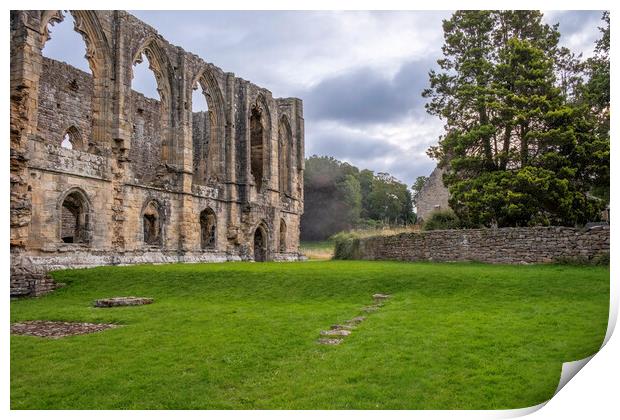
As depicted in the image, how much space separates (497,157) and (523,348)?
12.8 metres

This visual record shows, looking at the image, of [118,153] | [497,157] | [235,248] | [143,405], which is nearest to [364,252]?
[235,248]

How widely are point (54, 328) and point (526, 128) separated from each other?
53.1ft

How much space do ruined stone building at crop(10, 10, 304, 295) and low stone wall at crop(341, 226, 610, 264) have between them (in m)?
8.91

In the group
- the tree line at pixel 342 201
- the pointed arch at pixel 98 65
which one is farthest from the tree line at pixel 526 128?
the tree line at pixel 342 201

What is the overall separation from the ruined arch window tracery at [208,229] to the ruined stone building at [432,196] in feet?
39.8

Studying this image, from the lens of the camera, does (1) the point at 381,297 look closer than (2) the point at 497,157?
Yes

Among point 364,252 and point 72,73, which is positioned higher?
point 72,73

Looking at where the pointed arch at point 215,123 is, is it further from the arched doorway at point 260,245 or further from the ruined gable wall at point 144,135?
the ruined gable wall at point 144,135

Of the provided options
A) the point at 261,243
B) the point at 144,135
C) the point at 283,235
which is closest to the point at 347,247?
the point at 261,243

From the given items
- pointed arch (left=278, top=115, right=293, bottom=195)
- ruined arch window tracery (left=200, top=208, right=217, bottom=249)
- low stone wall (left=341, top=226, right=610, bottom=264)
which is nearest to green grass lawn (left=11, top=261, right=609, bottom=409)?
low stone wall (left=341, top=226, right=610, bottom=264)

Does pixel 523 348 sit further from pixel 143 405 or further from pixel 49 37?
pixel 49 37

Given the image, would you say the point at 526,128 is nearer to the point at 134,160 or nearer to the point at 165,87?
the point at 165,87

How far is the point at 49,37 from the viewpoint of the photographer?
17.2 metres

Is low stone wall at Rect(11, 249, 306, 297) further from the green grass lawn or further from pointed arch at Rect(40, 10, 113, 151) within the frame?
pointed arch at Rect(40, 10, 113, 151)
